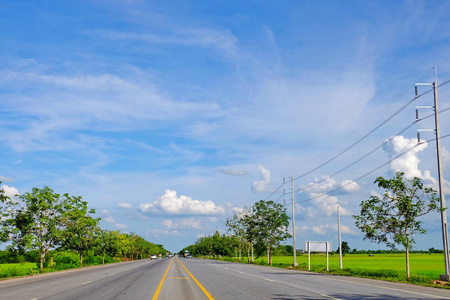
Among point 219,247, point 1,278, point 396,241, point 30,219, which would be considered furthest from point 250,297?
point 219,247

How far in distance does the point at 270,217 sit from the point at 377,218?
3865 centimetres

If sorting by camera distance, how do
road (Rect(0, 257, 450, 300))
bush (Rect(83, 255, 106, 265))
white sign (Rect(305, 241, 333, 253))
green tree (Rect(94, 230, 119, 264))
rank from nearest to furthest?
1. road (Rect(0, 257, 450, 300))
2. white sign (Rect(305, 241, 333, 253))
3. green tree (Rect(94, 230, 119, 264))
4. bush (Rect(83, 255, 106, 265))

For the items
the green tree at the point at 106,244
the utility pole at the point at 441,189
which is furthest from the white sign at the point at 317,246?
the green tree at the point at 106,244

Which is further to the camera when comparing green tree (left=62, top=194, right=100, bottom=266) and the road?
green tree (left=62, top=194, right=100, bottom=266)

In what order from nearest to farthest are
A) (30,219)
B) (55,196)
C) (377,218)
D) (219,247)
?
(377,218) < (30,219) < (55,196) < (219,247)

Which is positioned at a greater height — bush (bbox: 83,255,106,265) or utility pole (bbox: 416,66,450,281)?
utility pole (bbox: 416,66,450,281)

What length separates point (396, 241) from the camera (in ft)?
103

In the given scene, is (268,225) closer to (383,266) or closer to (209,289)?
(383,266)

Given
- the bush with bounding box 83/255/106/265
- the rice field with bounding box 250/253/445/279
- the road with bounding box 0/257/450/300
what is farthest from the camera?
the bush with bounding box 83/255/106/265

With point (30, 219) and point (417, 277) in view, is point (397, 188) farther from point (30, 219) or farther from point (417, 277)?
point (30, 219)

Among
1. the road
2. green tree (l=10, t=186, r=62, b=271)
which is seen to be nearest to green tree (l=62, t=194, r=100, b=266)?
green tree (l=10, t=186, r=62, b=271)

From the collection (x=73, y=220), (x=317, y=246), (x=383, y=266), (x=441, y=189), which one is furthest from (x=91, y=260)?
(x=441, y=189)

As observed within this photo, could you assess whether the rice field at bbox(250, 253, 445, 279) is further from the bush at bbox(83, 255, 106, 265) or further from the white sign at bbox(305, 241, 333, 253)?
the bush at bbox(83, 255, 106, 265)

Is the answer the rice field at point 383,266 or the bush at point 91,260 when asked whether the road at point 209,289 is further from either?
the bush at point 91,260
